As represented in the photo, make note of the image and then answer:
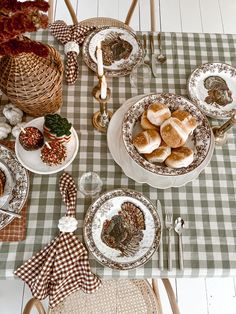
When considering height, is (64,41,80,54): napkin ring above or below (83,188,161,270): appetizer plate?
above

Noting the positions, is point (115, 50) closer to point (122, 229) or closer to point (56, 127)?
point (56, 127)

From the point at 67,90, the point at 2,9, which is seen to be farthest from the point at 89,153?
the point at 2,9

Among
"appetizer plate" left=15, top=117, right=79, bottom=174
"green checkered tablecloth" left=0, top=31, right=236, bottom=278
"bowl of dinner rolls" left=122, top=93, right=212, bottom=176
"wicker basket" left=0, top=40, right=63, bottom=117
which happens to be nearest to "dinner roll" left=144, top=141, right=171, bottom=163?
"bowl of dinner rolls" left=122, top=93, right=212, bottom=176

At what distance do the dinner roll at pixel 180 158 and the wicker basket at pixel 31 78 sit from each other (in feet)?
1.28

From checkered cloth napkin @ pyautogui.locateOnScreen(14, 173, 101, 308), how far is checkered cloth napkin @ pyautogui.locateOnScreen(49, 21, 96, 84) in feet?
1.67

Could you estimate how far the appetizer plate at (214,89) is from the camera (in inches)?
44.7

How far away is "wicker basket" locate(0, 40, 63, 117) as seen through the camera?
2.82 feet

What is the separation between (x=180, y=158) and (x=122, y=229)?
0.27 meters

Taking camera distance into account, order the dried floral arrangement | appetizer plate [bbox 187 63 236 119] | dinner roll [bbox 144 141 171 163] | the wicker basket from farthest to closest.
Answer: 1. appetizer plate [bbox 187 63 236 119]
2. dinner roll [bbox 144 141 171 163]
3. the wicker basket
4. the dried floral arrangement

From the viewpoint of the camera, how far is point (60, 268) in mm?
934

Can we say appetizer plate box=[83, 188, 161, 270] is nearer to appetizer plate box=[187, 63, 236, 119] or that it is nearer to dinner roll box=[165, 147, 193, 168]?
dinner roll box=[165, 147, 193, 168]

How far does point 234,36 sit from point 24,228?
1.05m

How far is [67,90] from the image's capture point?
1.15m

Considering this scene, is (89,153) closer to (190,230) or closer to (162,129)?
(162,129)
